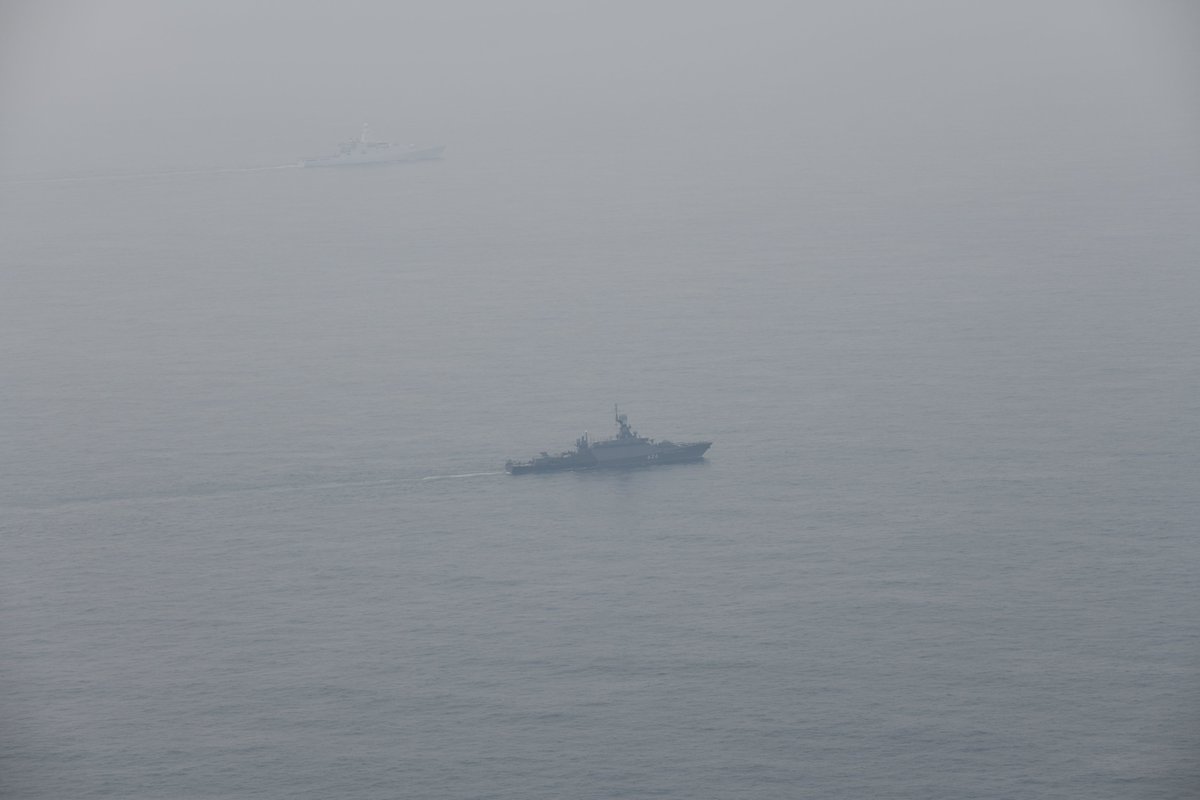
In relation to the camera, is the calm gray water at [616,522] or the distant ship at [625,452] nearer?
the calm gray water at [616,522]

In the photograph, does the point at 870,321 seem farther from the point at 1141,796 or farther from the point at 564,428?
the point at 1141,796

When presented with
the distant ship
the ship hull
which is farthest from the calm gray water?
the distant ship

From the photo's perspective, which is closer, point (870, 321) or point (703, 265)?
point (870, 321)

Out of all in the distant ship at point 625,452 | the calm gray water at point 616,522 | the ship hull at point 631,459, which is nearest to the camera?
the calm gray water at point 616,522

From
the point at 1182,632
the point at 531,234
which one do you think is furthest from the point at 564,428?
the point at 531,234

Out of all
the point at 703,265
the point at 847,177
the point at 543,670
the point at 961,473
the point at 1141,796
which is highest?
the point at 847,177

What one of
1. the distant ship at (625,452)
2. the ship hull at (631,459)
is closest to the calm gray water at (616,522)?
the ship hull at (631,459)

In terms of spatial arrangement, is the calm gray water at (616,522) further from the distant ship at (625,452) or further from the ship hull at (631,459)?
the distant ship at (625,452)
